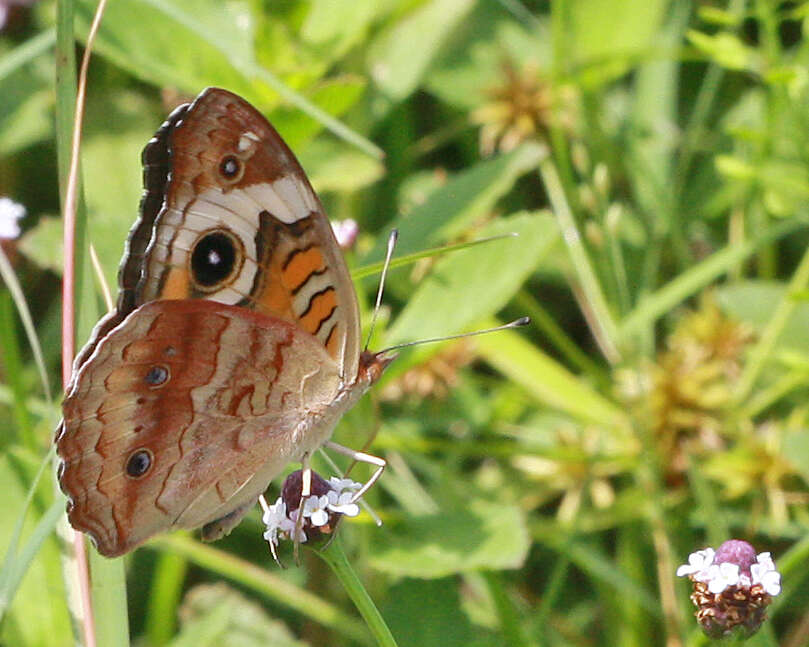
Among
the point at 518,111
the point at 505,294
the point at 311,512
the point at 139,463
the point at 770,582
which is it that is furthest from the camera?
the point at 518,111

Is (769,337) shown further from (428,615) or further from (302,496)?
(302,496)

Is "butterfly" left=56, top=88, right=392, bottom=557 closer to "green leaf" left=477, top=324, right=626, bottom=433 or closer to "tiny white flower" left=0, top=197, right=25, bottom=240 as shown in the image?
"tiny white flower" left=0, top=197, right=25, bottom=240

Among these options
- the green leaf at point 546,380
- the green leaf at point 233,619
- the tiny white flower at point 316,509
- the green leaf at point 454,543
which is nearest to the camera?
the tiny white flower at point 316,509

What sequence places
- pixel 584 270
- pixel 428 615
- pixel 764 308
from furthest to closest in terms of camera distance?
pixel 584 270, pixel 764 308, pixel 428 615

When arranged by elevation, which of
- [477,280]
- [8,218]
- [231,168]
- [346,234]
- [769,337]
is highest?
[231,168]

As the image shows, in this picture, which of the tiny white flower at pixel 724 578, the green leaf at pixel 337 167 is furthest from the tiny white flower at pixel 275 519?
the green leaf at pixel 337 167

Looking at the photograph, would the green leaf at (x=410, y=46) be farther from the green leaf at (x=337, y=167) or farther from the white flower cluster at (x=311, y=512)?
the white flower cluster at (x=311, y=512)

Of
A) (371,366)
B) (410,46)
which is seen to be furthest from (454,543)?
(410,46)
